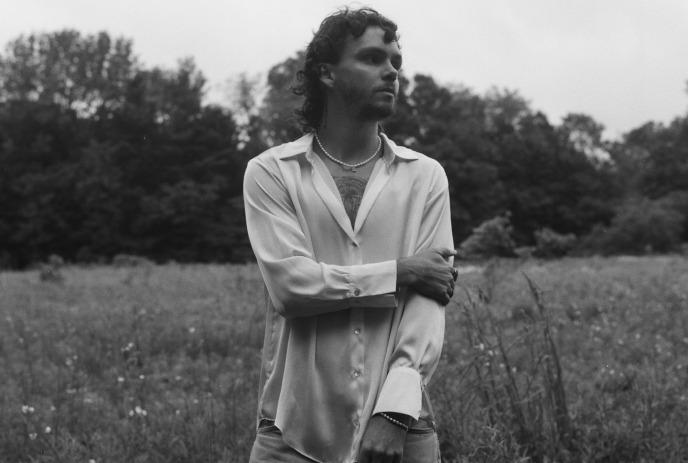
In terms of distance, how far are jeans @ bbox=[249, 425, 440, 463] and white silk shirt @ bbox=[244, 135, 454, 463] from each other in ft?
0.15

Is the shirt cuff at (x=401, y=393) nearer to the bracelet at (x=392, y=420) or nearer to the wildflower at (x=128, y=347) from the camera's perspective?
the bracelet at (x=392, y=420)

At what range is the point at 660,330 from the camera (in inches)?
327

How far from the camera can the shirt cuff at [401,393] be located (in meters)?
2.15

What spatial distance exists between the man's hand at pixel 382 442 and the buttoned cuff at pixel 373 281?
35 cm

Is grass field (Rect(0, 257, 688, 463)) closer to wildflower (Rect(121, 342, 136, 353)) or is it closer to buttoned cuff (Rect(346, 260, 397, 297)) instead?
wildflower (Rect(121, 342, 136, 353))

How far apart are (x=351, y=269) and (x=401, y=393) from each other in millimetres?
378

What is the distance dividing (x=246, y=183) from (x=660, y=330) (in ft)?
22.6

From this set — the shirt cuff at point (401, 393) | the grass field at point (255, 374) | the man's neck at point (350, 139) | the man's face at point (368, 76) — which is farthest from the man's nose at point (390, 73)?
the grass field at point (255, 374)

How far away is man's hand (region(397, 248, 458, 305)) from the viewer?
2.30 m

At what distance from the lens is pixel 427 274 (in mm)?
2299

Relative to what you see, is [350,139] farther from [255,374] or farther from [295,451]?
[255,374]

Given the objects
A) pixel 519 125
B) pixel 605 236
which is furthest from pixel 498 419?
pixel 519 125

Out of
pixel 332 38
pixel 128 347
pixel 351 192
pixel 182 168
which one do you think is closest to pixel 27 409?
pixel 128 347

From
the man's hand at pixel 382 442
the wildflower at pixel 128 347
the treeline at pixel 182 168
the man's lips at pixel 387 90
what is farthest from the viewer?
the treeline at pixel 182 168
